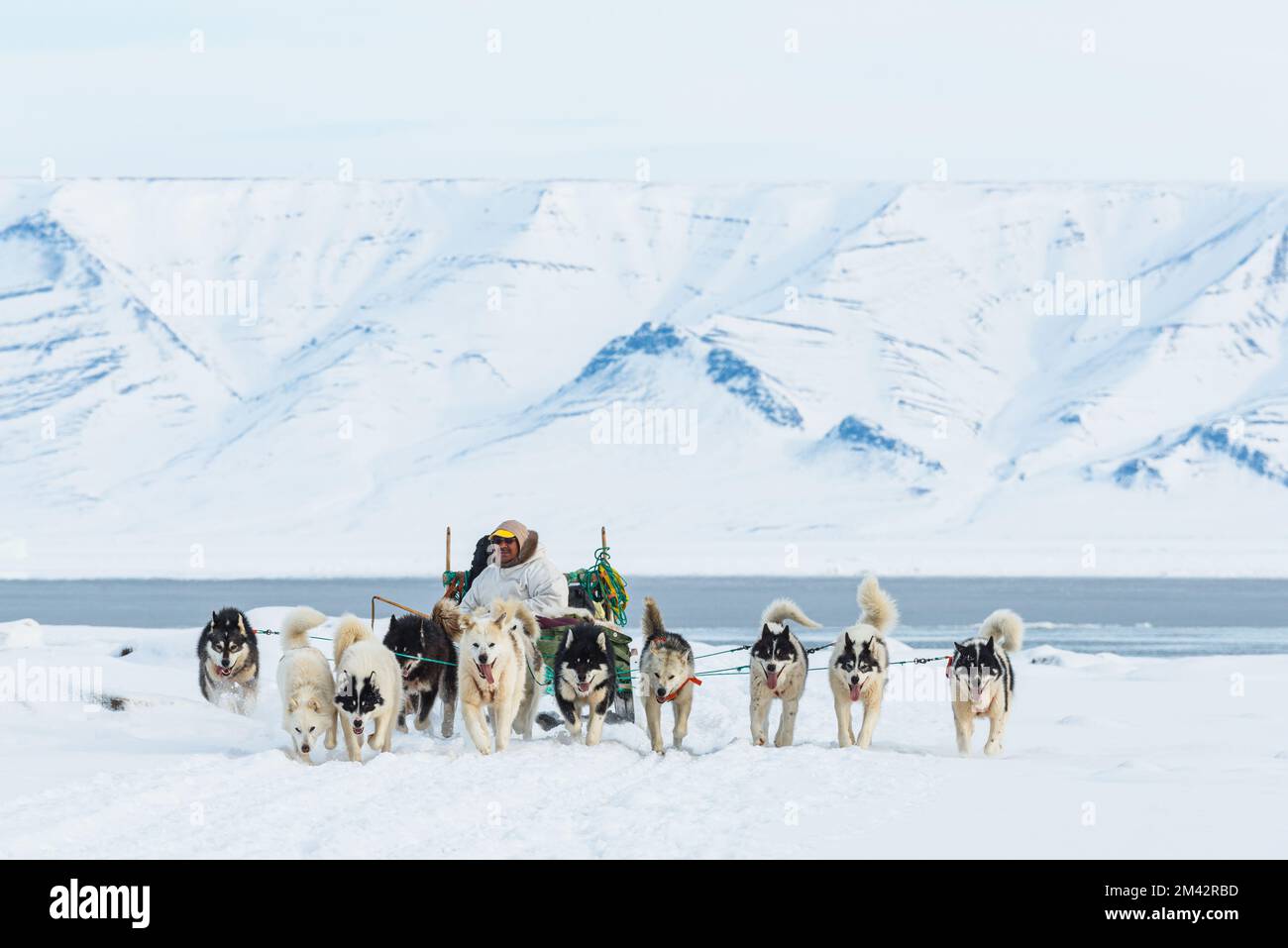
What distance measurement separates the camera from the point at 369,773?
9242mm

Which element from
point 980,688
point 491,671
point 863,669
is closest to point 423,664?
point 491,671

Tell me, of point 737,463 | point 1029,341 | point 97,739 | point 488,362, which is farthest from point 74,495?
point 97,739

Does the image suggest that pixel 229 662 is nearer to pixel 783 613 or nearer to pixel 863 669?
pixel 783 613

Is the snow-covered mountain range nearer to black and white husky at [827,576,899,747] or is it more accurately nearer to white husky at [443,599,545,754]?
white husky at [443,599,545,754]

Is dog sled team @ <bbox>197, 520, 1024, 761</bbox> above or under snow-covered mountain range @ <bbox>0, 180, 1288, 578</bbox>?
under

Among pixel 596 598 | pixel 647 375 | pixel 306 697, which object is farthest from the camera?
pixel 647 375

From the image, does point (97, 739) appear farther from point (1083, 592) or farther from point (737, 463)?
point (737, 463)

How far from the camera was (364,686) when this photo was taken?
32.4ft

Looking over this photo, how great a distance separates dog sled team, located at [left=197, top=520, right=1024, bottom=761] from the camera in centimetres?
1016

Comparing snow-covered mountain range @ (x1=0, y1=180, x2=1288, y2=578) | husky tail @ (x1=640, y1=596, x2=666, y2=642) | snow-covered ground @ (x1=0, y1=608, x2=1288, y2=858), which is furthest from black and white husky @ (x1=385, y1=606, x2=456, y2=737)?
snow-covered mountain range @ (x1=0, y1=180, x2=1288, y2=578)

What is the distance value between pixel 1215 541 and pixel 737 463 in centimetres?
3027

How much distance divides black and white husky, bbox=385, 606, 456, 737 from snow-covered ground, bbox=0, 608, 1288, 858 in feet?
0.91

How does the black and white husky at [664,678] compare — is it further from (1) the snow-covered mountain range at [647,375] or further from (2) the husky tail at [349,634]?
(1) the snow-covered mountain range at [647,375]

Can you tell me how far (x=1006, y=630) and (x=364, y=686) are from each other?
13.3 feet
